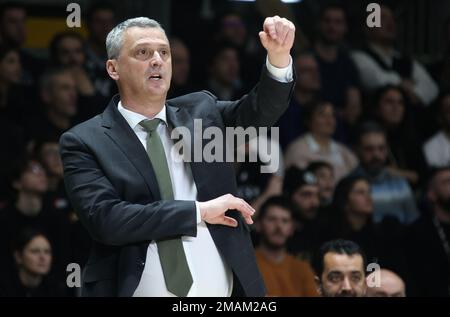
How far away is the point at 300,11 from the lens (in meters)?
8.59

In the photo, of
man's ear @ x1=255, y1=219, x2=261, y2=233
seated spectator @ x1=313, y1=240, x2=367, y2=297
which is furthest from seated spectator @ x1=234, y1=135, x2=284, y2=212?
seated spectator @ x1=313, y1=240, x2=367, y2=297

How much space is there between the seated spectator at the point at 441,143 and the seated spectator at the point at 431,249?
1.92ft

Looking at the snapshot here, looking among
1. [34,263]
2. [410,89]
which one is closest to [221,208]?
[34,263]

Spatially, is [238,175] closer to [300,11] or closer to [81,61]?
[81,61]

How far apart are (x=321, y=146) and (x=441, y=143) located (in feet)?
3.01

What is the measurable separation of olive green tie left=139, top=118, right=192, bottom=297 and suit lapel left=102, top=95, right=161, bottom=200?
2cm

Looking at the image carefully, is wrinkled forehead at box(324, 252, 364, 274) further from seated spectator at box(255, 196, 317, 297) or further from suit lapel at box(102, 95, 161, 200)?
suit lapel at box(102, 95, 161, 200)

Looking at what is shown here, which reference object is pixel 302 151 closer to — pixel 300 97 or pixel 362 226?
pixel 300 97

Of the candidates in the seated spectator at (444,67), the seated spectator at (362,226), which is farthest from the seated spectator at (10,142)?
the seated spectator at (444,67)

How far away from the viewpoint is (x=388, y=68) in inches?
313

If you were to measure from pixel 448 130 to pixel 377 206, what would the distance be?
0.90 meters

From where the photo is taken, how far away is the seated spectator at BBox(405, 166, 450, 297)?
263 inches

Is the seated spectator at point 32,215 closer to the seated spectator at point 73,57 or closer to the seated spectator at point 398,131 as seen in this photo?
the seated spectator at point 73,57
